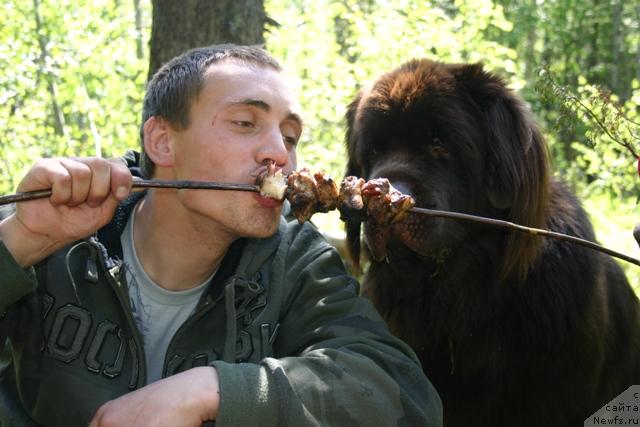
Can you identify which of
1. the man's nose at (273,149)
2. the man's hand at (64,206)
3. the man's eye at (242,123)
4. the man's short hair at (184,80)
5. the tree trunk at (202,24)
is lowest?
the man's hand at (64,206)

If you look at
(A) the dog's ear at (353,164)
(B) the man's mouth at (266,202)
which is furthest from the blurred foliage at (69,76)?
(B) the man's mouth at (266,202)

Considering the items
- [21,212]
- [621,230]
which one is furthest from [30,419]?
[621,230]

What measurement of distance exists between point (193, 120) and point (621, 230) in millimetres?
5060

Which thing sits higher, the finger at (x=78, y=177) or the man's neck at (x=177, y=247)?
the finger at (x=78, y=177)

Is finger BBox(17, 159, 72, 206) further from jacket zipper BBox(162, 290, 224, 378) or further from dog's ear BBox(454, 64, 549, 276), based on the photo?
dog's ear BBox(454, 64, 549, 276)

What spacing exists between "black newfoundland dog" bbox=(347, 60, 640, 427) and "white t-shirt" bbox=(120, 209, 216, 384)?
0.83 metres

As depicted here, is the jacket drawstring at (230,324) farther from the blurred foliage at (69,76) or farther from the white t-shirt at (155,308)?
the blurred foliage at (69,76)

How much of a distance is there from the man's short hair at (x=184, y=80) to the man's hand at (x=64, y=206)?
0.71m

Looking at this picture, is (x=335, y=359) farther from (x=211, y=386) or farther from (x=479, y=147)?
(x=479, y=147)

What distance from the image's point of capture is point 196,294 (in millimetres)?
2855

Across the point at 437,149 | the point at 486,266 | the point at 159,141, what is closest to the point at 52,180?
the point at 159,141

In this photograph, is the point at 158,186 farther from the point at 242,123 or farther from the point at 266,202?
the point at 242,123

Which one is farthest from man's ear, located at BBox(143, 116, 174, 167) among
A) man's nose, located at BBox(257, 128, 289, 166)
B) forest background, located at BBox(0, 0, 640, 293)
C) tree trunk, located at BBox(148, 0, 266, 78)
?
forest background, located at BBox(0, 0, 640, 293)

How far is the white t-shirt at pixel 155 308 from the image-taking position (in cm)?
275
